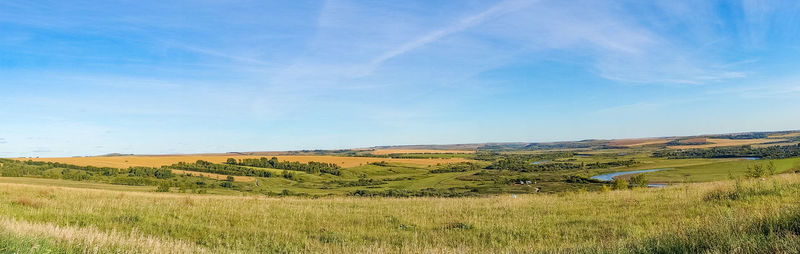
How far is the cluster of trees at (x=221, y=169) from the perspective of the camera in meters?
132

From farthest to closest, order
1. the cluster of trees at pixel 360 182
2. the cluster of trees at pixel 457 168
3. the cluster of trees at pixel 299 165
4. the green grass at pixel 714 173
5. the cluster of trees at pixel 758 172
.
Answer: the cluster of trees at pixel 457 168 < the cluster of trees at pixel 299 165 < the cluster of trees at pixel 360 182 < the green grass at pixel 714 173 < the cluster of trees at pixel 758 172

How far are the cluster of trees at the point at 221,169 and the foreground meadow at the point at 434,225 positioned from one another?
119 meters

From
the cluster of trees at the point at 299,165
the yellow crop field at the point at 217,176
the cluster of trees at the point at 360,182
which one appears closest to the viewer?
the yellow crop field at the point at 217,176

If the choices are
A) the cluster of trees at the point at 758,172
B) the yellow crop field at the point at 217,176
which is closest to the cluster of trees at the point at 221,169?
the yellow crop field at the point at 217,176

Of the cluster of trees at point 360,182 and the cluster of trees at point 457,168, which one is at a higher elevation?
the cluster of trees at point 457,168

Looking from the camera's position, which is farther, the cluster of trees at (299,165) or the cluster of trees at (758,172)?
the cluster of trees at (299,165)

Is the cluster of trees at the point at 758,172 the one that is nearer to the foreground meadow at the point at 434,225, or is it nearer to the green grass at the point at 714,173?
the foreground meadow at the point at 434,225

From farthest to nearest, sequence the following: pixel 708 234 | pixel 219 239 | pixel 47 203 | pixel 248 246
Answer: pixel 47 203, pixel 219 239, pixel 248 246, pixel 708 234

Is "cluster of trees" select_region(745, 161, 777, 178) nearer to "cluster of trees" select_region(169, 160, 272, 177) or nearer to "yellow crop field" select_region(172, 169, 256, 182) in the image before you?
"yellow crop field" select_region(172, 169, 256, 182)

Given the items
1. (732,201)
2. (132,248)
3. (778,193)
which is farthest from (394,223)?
(778,193)

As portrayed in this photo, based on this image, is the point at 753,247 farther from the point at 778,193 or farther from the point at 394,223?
the point at 778,193

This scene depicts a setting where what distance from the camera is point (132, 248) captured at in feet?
21.5

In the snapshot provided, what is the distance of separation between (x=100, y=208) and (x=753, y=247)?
1785 centimetres

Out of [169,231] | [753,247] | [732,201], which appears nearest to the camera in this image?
[753,247]
